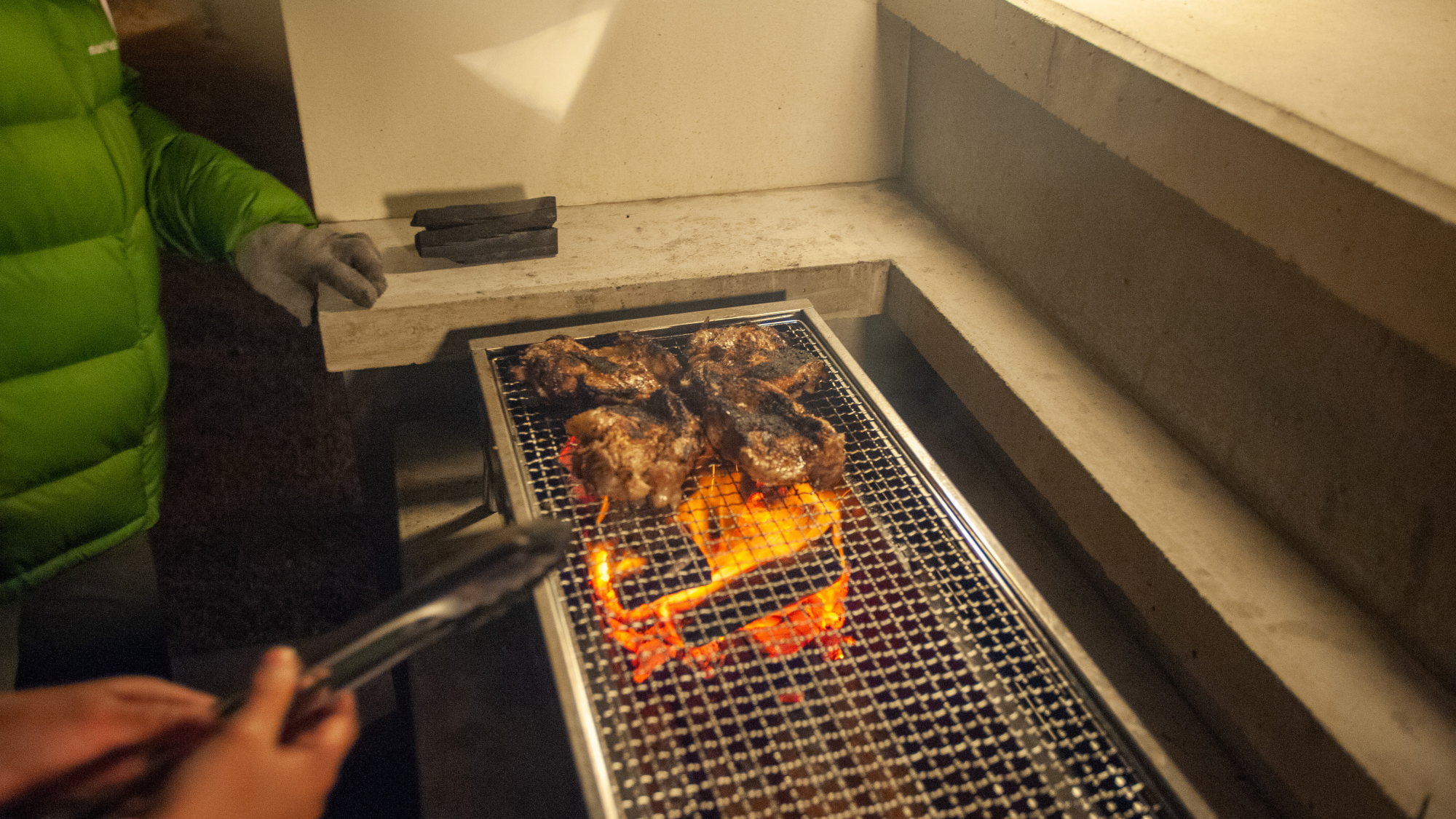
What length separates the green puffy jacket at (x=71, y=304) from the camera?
7.64 feet

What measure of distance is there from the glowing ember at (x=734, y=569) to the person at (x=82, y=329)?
4.48 ft

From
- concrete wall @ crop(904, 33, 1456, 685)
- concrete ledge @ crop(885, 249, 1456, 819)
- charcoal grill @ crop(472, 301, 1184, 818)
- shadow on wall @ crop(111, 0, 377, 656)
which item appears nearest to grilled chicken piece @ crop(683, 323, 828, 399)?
charcoal grill @ crop(472, 301, 1184, 818)

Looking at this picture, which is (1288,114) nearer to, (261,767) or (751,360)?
(751,360)

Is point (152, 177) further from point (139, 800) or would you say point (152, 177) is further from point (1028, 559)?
point (1028, 559)

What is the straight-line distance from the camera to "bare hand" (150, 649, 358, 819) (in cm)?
125

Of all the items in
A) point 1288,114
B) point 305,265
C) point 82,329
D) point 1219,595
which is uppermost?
point 1288,114

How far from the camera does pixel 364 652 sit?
1415 mm

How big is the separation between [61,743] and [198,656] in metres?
3.22

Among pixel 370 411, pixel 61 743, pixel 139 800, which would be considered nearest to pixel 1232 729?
pixel 139 800

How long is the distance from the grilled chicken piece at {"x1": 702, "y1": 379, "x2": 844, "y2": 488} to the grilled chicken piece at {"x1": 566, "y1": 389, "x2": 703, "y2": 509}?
0.08 meters

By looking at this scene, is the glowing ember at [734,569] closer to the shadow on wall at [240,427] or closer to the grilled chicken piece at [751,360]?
the grilled chicken piece at [751,360]

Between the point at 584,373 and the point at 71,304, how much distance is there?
131 centimetres

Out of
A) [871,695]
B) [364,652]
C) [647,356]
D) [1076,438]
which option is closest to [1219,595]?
[1076,438]

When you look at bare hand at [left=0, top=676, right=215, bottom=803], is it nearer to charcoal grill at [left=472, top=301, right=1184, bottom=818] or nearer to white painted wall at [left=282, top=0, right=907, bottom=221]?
charcoal grill at [left=472, top=301, right=1184, bottom=818]
